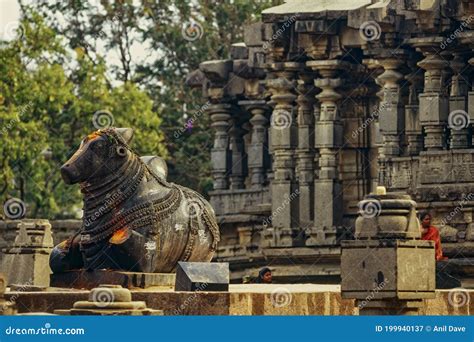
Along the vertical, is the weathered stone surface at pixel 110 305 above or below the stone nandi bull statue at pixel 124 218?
below

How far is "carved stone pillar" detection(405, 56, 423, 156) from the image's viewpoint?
52.1 meters

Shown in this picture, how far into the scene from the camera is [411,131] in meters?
52.3

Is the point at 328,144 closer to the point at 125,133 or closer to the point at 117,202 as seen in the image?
the point at 125,133

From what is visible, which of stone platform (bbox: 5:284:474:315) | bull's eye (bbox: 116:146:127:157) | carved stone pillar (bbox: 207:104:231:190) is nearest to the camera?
stone platform (bbox: 5:284:474:315)

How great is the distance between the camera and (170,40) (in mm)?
74188

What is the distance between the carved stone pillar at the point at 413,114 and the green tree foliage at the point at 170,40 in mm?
19606

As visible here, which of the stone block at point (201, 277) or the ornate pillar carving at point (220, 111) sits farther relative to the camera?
the ornate pillar carving at point (220, 111)

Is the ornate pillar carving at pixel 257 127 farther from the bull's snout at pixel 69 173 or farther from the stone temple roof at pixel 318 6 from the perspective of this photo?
the bull's snout at pixel 69 173

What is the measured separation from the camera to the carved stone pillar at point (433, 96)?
167 ft

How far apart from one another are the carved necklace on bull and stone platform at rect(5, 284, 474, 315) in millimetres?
1650

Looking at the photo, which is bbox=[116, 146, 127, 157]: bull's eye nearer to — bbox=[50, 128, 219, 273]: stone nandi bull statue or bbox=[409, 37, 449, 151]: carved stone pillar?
bbox=[50, 128, 219, 273]: stone nandi bull statue

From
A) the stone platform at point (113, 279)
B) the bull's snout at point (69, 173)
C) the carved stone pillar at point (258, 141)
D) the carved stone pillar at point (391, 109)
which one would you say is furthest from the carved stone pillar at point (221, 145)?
the stone platform at point (113, 279)

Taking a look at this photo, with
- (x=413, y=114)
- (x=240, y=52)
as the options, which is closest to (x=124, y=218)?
(x=413, y=114)

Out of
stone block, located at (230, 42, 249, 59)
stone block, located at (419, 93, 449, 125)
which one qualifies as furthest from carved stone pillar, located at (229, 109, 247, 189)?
stone block, located at (419, 93, 449, 125)
